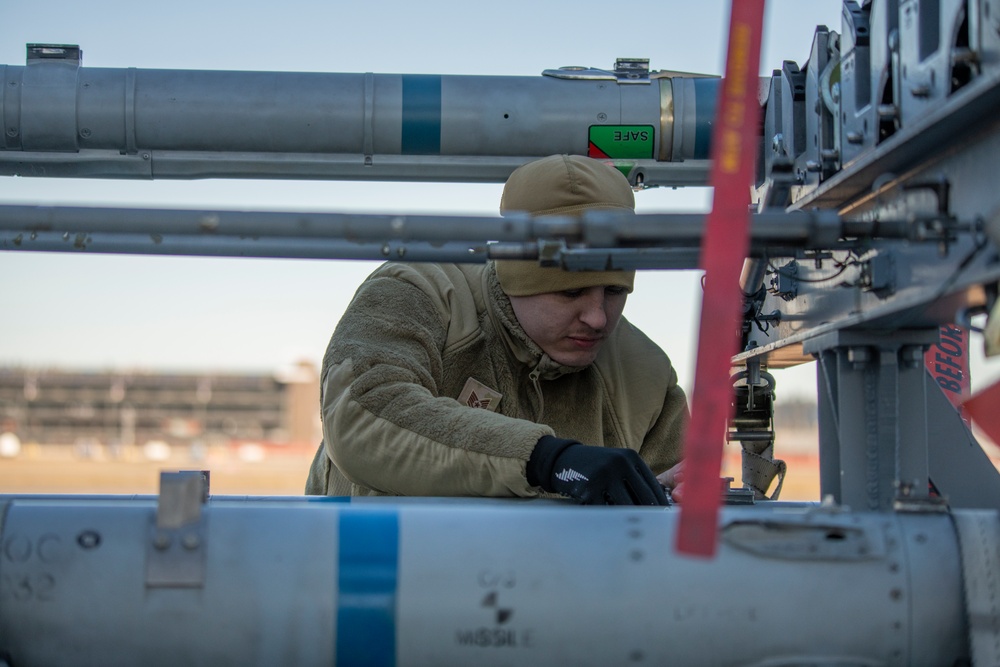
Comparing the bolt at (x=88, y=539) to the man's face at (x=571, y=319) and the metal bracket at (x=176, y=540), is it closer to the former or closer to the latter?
the metal bracket at (x=176, y=540)

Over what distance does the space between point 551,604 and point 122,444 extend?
49052 mm

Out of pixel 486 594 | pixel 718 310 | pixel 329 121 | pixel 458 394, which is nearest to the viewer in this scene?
pixel 718 310

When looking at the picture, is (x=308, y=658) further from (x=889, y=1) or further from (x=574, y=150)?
(x=574, y=150)

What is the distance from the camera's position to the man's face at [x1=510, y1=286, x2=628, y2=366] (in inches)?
92.3

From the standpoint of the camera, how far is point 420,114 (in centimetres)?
264

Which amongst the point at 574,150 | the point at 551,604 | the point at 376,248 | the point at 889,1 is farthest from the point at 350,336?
the point at 889,1

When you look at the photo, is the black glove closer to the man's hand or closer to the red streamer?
the man's hand

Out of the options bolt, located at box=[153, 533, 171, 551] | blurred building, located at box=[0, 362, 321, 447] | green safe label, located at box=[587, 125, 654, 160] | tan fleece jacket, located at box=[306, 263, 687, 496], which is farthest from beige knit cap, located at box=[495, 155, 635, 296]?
blurred building, located at box=[0, 362, 321, 447]

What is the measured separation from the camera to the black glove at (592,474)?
1.86 meters

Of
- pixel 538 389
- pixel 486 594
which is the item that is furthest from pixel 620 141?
pixel 486 594

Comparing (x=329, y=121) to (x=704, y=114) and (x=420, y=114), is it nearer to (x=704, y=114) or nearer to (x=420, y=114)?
(x=420, y=114)

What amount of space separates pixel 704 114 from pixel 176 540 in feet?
5.73

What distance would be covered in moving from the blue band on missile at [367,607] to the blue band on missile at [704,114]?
5.27 ft

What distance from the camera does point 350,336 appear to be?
229 centimetres
